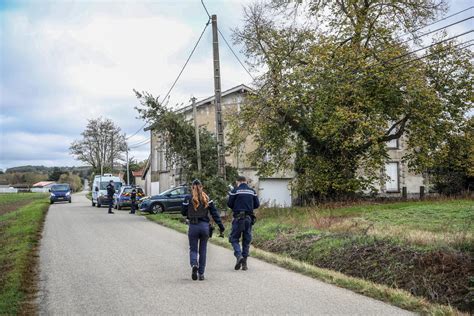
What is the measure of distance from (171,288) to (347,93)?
65.7 ft

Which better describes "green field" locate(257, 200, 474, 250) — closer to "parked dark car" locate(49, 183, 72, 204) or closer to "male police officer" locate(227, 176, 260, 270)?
"male police officer" locate(227, 176, 260, 270)

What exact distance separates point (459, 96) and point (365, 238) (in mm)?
17836

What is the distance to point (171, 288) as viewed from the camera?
870 cm

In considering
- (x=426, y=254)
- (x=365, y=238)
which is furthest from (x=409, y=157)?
(x=426, y=254)

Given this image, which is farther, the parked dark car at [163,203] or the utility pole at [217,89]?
the parked dark car at [163,203]

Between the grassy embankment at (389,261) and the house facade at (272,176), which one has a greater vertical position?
the house facade at (272,176)

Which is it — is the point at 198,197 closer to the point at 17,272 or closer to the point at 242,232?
the point at 242,232

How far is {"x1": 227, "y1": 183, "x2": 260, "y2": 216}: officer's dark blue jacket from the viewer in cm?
1099

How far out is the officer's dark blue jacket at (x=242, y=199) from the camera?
11.0 metres

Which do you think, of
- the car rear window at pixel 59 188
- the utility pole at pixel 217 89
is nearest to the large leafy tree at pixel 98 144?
the car rear window at pixel 59 188

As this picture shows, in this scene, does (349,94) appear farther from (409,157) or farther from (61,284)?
(61,284)

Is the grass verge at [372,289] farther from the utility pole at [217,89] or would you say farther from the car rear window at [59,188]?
the car rear window at [59,188]

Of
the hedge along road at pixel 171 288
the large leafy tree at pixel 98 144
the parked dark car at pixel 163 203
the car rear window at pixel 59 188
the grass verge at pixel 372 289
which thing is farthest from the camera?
the large leafy tree at pixel 98 144

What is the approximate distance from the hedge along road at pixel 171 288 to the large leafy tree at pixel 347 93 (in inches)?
574
